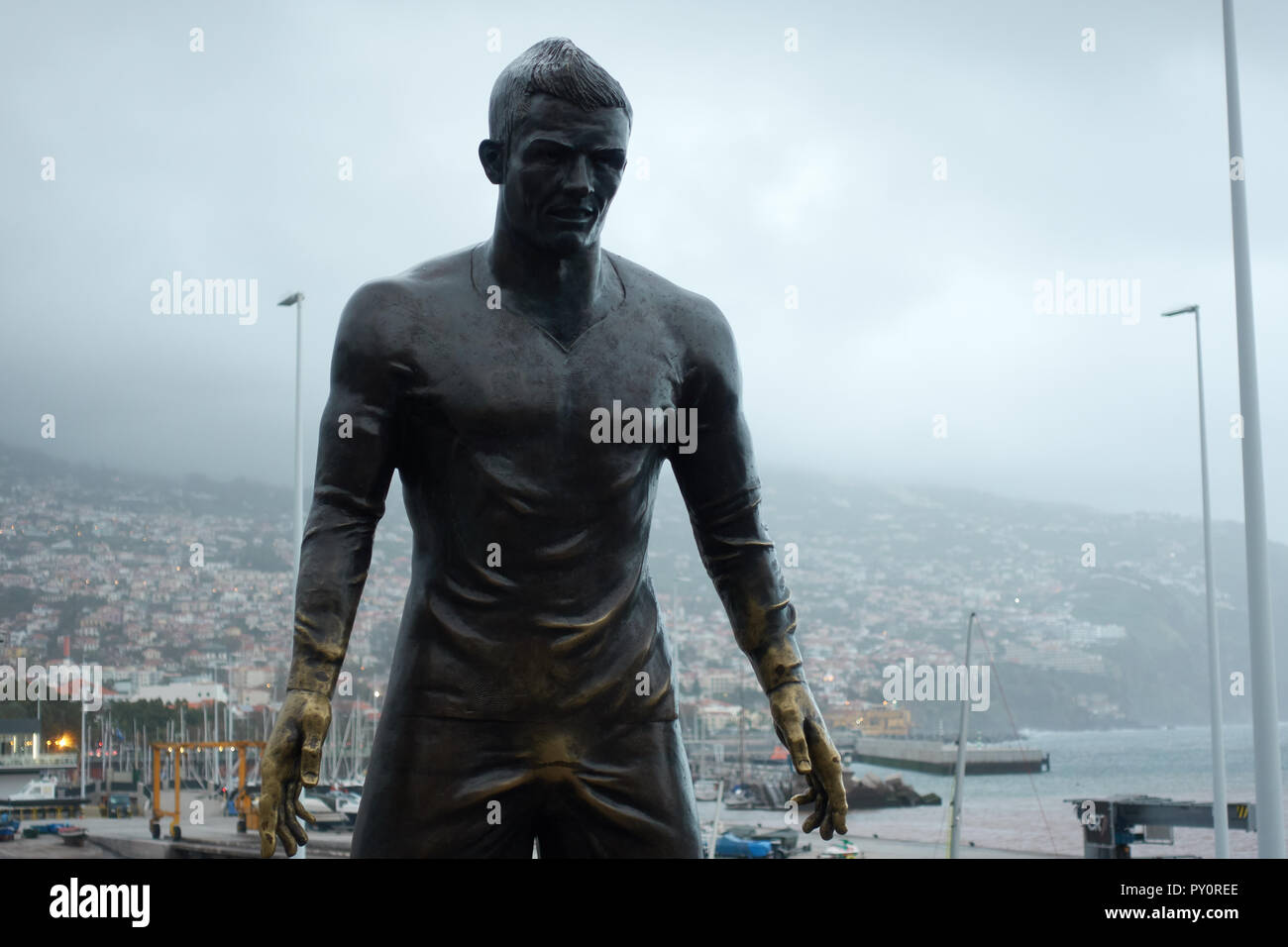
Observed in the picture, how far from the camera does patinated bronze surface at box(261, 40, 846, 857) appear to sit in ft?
12.8

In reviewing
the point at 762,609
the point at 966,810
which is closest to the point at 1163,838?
the point at 762,609

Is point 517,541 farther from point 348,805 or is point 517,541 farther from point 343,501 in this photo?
point 348,805

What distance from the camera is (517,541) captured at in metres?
3.94

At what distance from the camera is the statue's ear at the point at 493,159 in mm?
4078

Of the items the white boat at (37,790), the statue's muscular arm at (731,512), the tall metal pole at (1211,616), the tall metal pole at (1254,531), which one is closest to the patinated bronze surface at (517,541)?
the statue's muscular arm at (731,512)

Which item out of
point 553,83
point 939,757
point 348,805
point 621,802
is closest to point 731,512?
point 621,802

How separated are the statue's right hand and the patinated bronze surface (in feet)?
0.04

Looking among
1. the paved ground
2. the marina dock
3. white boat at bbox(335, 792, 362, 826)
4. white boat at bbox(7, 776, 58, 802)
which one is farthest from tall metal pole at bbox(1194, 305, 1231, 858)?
the marina dock

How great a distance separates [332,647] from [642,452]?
1026 mm

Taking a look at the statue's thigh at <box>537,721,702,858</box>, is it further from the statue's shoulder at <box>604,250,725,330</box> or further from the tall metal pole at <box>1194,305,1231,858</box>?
the tall metal pole at <box>1194,305,1231,858</box>

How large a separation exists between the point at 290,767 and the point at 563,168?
1787mm

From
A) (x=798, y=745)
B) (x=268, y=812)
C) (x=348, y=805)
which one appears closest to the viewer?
(x=268, y=812)

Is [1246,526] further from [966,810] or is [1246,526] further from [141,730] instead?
[966,810]
